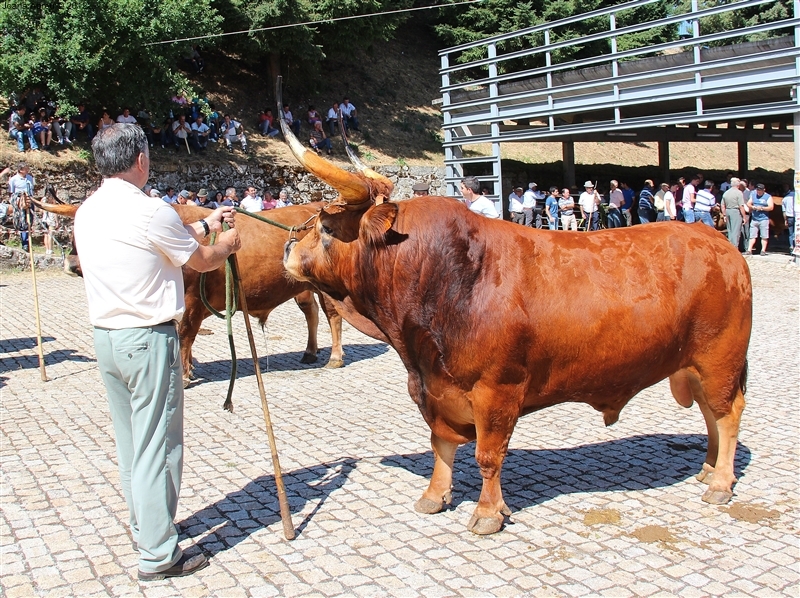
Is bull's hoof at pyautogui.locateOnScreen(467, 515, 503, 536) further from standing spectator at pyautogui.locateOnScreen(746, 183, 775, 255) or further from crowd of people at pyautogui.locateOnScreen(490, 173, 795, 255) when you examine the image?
standing spectator at pyautogui.locateOnScreen(746, 183, 775, 255)

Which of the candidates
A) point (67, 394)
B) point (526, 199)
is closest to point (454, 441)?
point (67, 394)

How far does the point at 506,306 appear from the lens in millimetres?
4551

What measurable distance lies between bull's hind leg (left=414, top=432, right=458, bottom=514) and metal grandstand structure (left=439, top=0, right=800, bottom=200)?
14012 mm

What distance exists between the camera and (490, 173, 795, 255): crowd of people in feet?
62.4

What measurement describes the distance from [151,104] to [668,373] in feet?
76.6

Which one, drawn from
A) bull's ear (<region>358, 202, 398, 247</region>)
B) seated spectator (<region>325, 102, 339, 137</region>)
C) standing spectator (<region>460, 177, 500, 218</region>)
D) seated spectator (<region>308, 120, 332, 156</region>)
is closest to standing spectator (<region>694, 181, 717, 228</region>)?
standing spectator (<region>460, 177, 500, 218</region>)

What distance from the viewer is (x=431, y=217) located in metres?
4.57

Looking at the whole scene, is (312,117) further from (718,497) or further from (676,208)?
(718,497)

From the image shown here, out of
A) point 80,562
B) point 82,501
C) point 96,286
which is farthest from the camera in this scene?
point 82,501

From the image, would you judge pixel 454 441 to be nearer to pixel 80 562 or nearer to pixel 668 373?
pixel 668 373

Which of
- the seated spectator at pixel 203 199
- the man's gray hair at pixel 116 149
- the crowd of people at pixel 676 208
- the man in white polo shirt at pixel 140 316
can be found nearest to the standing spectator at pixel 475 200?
the seated spectator at pixel 203 199

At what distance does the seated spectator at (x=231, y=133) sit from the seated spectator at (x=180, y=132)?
1790mm

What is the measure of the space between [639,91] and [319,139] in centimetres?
1430

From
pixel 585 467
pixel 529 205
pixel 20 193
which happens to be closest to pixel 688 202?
pixel 529 205
